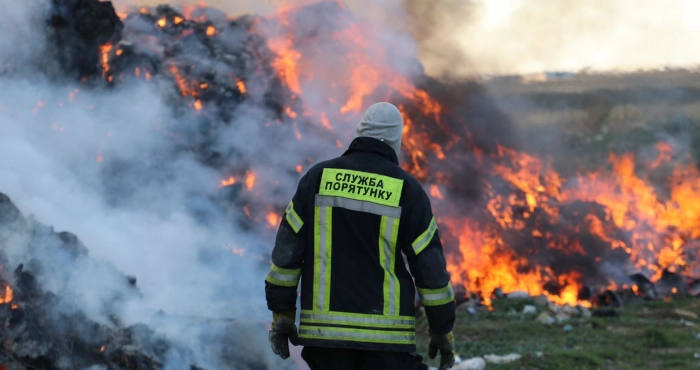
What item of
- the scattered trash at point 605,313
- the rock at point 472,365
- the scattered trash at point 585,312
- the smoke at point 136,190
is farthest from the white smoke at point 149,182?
the scattered trash at point 605,313

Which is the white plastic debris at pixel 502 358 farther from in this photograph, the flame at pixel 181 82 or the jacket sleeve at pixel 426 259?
the flame at pixel 181 82

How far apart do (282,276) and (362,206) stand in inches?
20.1

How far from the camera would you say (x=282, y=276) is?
3.93 meters

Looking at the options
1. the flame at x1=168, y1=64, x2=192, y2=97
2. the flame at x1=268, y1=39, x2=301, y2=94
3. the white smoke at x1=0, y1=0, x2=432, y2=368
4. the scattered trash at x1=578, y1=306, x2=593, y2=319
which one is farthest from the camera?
the flame at x1=268, y1=39, x2=301, y2=94

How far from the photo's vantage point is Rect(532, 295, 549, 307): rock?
11.3 metres

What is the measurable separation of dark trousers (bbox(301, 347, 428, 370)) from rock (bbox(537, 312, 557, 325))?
6.64 meters

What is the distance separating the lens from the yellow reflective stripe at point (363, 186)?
12.6ft

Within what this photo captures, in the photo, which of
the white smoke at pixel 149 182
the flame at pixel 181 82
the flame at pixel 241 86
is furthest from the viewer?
the flame at pixel 241 86

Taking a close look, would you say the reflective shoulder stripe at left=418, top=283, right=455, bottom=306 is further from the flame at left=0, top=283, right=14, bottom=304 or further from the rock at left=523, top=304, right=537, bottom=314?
the rock at left=523, top=304, right=537, bottom=314

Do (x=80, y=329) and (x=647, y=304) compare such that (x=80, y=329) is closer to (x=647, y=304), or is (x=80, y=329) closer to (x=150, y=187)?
(x=150, y=187)

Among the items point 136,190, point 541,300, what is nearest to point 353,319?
point 136,190

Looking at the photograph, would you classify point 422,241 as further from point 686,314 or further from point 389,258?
point 686,314

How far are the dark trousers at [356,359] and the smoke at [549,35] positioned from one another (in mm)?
10864

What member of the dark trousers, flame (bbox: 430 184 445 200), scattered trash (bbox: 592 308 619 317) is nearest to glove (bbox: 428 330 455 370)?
the dark trousers
